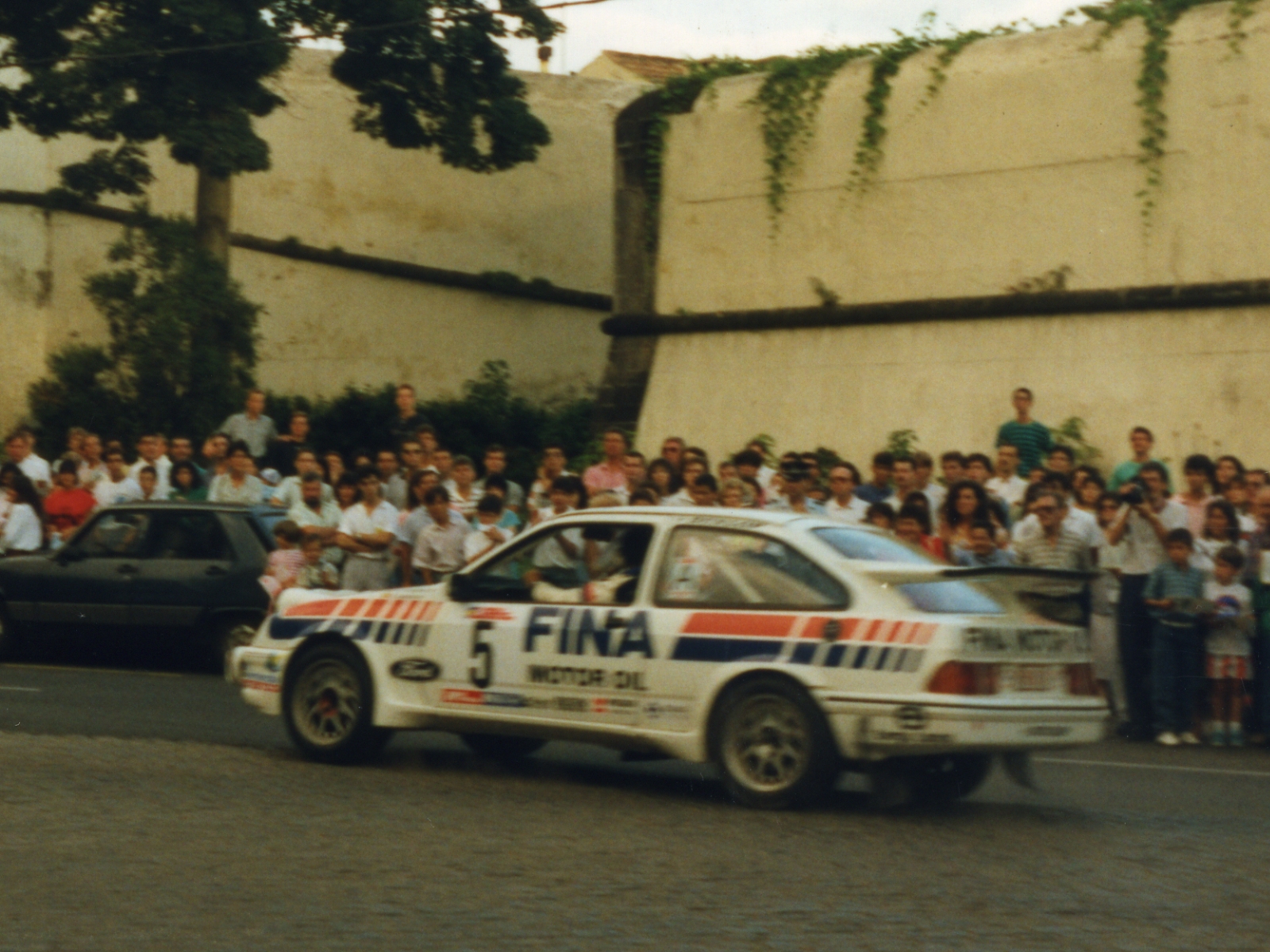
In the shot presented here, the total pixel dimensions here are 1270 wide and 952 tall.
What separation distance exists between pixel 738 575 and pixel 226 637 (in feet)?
26.1

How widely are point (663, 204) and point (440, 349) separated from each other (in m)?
8.50

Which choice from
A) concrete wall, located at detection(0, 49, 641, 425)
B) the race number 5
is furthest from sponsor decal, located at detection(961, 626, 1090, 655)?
concrete wall, located at detection(0, 49, 641, 425)

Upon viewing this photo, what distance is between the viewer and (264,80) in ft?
85.5

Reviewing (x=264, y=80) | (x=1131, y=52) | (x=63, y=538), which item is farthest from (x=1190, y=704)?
(x=264, y=80)

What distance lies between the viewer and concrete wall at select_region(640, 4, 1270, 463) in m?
20.1

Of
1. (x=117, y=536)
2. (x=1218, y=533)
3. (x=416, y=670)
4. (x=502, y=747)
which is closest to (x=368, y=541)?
(x=117, y=536)

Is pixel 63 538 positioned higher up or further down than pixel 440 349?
further down

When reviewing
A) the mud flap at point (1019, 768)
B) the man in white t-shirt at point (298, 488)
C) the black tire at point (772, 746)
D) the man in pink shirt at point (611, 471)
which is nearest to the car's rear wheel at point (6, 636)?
the man in white t-shirt at point (298, 488)

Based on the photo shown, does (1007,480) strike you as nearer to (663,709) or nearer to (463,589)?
(463,589)

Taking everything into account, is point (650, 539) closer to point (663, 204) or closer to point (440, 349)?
point (663, 204)

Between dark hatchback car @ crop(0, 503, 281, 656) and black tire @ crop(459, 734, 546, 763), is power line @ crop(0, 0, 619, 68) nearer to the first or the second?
dark hatchback car @ crop(0, 503, 281, 656)

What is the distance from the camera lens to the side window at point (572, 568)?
10.4 metres

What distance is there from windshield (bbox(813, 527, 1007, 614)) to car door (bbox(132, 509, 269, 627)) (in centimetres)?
782

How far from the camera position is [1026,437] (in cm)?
1956
